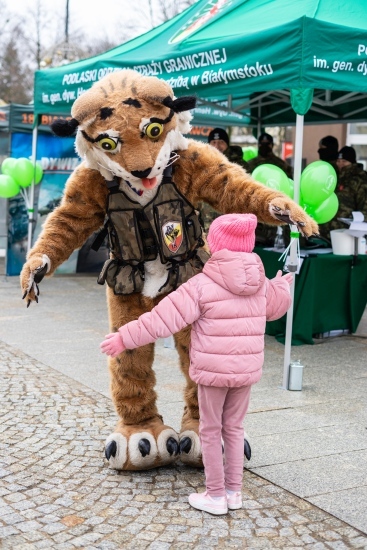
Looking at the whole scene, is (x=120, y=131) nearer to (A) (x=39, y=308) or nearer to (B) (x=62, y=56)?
(A) (x=39, y=308)

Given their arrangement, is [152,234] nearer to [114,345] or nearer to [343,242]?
[114,345]

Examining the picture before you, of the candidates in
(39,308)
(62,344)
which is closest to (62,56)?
(39,308)

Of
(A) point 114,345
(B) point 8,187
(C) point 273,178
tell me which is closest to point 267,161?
(B) point 8,187

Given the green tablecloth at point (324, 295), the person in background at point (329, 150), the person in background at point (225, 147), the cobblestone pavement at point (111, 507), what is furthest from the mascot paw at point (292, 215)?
the person in background at point (225, 147)

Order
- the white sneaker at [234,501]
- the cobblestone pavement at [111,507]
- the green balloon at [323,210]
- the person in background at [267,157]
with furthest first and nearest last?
1. the person in background at [267,157]
2. the green balloon at [323,210]
3. the white sneaker at [234,501]
4. the cobblestone pavement at [111,507]

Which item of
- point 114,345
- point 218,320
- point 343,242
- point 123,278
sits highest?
point 343,242

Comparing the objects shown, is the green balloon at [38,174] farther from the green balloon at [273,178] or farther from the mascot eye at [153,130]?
the mascot eye at [153,130]

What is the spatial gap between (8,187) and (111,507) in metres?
6.79

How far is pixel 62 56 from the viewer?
987 inches

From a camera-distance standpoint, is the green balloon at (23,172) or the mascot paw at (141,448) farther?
the green balloon at (23,172)

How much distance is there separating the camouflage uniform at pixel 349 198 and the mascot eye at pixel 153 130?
159 inches

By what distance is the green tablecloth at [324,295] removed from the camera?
6.84 m

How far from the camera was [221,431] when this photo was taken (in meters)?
3.46

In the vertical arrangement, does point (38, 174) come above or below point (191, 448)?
above
